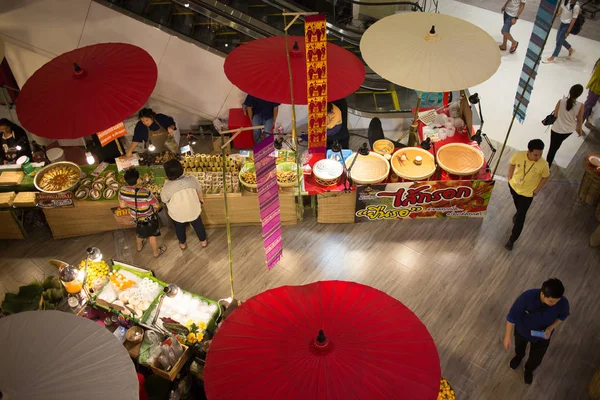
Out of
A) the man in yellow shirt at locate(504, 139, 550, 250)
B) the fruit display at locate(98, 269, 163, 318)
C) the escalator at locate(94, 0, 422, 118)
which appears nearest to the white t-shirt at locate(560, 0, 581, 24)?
the escalator at locate(94, 0, 422, 118)

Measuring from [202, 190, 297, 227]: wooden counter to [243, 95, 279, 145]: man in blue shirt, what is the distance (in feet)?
4.19

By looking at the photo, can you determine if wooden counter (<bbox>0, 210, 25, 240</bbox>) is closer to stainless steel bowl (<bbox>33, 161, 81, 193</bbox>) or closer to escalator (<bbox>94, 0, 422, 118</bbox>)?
stainless steel bowl (<bbox>33, 161, 81, 193</bbox>)

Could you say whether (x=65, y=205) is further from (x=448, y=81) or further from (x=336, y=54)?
Result: (x=448, y=81)

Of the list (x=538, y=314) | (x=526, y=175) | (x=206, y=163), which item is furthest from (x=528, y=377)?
(x=206, y=163)

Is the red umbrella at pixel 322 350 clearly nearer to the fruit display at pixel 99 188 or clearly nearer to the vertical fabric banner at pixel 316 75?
the vertical fabric banner at pixel 316 75

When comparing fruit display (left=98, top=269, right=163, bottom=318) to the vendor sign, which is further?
the vendor sign

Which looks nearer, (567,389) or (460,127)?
(567,389)

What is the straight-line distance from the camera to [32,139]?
25.9 ft

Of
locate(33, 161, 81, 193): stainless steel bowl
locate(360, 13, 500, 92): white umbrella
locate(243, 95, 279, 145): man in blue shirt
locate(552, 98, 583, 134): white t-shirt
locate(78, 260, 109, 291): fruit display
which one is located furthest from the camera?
locate(243, 95, 279, 145): man in blue shirt

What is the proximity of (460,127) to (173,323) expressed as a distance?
443 cm

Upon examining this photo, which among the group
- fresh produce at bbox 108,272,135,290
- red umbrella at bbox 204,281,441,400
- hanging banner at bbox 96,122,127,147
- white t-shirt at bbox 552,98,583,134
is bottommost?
fresh produce at bbox 108,272,135,290

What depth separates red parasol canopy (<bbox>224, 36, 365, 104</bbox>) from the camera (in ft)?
17.5

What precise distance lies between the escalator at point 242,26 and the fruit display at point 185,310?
13.5ft

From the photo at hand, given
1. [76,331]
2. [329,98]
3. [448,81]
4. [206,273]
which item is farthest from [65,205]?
[448,81]
